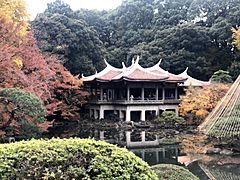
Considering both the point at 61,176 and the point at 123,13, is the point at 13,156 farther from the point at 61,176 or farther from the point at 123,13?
the point at 123,13

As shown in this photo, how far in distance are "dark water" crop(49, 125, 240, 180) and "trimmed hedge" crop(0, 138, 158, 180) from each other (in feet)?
18.7

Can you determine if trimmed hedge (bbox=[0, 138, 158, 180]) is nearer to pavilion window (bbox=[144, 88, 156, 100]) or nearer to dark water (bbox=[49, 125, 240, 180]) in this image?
dark water (bbox=[49, 125, 240, 180])

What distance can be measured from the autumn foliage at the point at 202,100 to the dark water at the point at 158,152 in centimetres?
332

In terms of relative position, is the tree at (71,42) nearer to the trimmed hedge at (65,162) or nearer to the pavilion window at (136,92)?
the pavilion window at (136,92)

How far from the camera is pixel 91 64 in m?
32.7

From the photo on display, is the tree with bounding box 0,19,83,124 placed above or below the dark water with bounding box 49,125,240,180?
above

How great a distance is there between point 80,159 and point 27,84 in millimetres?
11331

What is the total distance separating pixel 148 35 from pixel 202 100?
1921 centimetres

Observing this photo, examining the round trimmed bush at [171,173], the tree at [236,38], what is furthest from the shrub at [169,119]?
the round trimmed bush at [171,173]

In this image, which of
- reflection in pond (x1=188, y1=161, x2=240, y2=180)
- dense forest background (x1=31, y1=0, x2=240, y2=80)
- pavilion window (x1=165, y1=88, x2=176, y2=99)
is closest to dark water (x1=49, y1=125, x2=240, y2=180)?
reflection in pond (x1=188, y1=161, x2=240, y2=180)

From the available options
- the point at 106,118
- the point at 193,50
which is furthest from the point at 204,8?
the point at 106,118

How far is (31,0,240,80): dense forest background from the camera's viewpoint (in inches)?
1236

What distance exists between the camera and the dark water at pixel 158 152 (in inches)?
472

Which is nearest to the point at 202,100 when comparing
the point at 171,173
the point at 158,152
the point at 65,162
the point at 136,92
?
the point at 136,92
